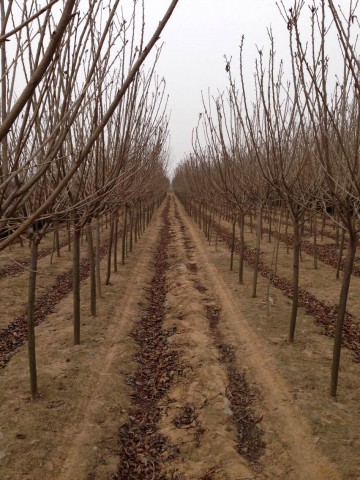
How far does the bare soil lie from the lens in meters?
4.35

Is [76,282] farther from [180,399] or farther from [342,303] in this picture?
[342,303]

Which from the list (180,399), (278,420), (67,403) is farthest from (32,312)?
(278,420)

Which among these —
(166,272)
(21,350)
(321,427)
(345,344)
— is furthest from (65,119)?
(166,272)

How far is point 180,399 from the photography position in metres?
5.68

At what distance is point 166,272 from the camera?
1316cm

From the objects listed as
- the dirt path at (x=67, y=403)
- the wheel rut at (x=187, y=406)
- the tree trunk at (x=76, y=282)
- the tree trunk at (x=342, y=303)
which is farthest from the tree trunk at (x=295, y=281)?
the tree trunk at (x=76, y=282)

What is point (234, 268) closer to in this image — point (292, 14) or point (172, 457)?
point (172, 457)

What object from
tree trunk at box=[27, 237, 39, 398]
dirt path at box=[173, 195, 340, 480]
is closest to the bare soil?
dirt path at box=[173, 195, 340, 480]

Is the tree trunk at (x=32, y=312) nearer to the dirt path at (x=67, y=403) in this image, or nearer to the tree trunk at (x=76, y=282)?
the dirt path at (x=67, y=403)

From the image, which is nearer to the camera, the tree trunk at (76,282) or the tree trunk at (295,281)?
the tree trunk at (76,282)

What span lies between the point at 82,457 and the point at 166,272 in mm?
8858

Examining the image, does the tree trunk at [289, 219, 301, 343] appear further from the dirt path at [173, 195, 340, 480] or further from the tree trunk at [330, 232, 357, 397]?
the tree trunk at [330, 232, 357, 397]

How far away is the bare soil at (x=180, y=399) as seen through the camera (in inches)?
171

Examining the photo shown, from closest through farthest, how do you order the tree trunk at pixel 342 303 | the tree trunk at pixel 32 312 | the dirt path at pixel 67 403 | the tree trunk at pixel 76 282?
the dirt path at pixel 67 403
the tree trunk at pixel 342 303
the tree trunk at pixel 32 312
the tree trunk at pixel 76 282
